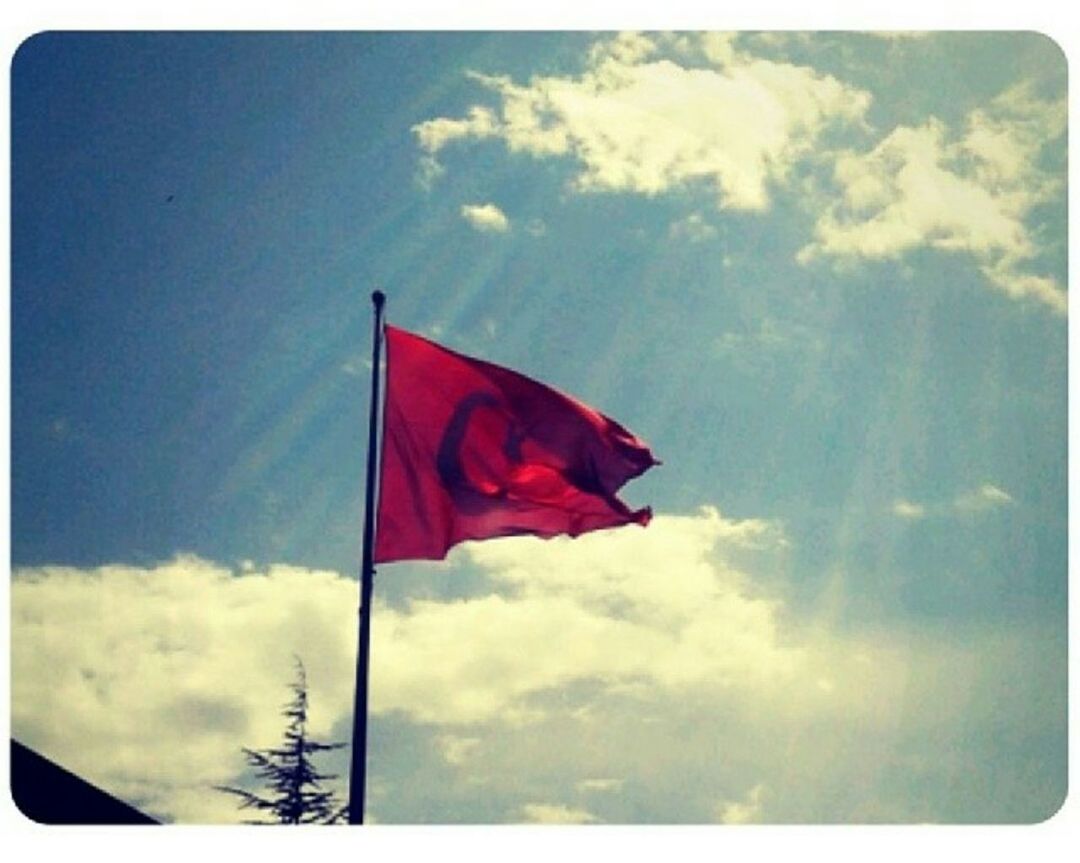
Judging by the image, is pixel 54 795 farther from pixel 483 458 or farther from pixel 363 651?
pixel 483 458

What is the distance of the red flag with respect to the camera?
11078 millimetres

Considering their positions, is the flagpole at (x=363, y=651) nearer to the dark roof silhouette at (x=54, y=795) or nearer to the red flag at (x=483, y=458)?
the red flag at (x=483, y=458)

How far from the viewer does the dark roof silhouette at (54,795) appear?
1075 cm

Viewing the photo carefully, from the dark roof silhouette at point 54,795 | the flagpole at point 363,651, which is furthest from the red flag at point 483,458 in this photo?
the dark roof silhouette at point 54,795

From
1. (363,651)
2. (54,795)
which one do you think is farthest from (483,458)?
(54,795)

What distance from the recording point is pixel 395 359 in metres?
11.3

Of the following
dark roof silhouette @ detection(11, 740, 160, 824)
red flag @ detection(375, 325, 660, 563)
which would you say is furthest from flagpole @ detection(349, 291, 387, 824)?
dark roof silhouette @ detection(11, 740, 160, 824)

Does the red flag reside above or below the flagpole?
above

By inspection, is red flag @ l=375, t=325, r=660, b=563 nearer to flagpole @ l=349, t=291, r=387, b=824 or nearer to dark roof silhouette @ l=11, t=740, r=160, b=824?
flagpole @ l=349, t=291, r=387, b=824

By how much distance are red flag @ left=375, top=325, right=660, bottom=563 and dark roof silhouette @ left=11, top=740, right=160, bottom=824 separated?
307cm

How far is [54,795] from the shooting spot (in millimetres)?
10922

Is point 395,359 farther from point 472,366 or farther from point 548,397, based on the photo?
point 548,397

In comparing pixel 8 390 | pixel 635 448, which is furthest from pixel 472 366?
pixel 8 390

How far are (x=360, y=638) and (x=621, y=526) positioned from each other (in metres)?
2.74
